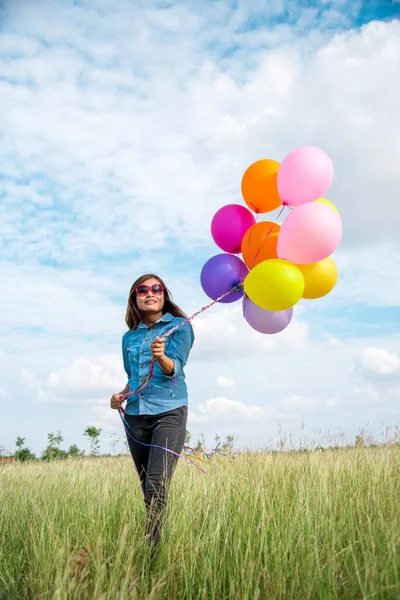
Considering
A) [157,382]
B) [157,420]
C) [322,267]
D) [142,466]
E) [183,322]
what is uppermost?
[322,267]

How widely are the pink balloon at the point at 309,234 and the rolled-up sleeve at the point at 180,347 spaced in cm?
93

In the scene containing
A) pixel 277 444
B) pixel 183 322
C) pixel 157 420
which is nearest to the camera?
pixel 157 420

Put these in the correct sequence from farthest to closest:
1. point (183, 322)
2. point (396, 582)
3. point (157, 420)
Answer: point (183, 322)
point (157, 420)
point (396, 582)

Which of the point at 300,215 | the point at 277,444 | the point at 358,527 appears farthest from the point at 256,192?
the point at 358,527

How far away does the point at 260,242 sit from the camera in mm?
4180

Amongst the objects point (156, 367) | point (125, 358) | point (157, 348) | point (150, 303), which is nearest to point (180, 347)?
point (156, 367)

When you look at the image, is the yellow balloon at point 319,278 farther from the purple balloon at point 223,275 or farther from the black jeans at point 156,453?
the black jeans at point 156,453

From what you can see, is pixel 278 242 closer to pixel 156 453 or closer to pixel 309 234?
pixel 309 234

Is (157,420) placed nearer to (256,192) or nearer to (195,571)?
(195,571)

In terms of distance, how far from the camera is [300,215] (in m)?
3.80

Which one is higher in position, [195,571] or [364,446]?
[364,446]

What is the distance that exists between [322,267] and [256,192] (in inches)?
32.1

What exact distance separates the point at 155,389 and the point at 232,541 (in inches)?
39.4

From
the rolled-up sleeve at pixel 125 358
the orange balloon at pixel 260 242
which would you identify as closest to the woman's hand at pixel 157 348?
the rolled-up sleeve at pixel 125 358
